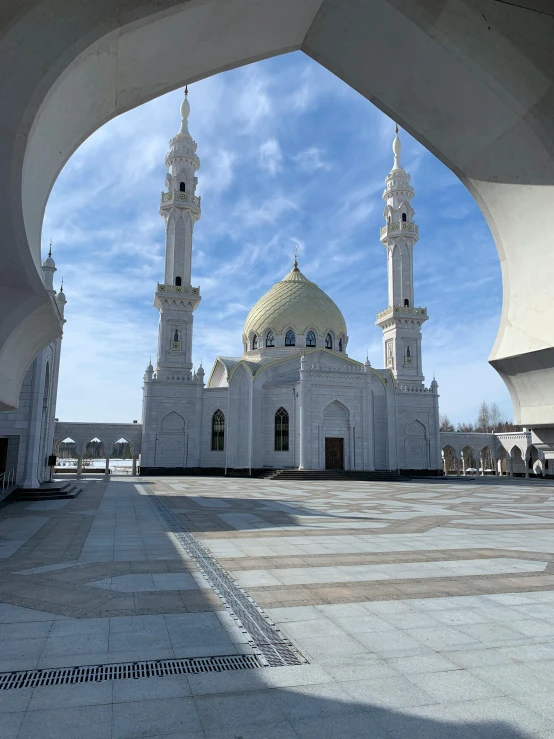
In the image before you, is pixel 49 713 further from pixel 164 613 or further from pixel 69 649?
pixel 164 613

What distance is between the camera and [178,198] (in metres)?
41.2

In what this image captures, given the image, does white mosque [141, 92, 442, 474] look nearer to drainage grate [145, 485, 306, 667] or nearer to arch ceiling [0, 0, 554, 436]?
drainage grate [145, 485, 306, 667]

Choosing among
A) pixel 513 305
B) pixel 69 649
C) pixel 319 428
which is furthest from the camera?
pixel 319 428

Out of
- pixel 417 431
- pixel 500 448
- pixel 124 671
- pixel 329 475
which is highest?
pixel 417 431

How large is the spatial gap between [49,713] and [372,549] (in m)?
6.66

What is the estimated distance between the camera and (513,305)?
2.97 m

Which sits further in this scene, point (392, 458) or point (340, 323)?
point (340, 323)

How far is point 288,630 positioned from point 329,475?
3095 cm

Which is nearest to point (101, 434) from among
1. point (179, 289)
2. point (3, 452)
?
point (179, 289)

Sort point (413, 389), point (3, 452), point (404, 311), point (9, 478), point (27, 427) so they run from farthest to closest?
point (404, 311), point (413, 389), point (3, 452), point (27, 427), point (9, 478)

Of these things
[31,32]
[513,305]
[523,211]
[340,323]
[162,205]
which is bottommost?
[513,305]

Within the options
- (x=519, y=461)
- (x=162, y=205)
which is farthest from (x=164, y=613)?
(x=519, y=461)

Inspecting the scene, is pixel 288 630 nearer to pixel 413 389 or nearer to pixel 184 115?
pixel 413 389

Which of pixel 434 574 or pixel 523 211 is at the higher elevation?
pixel 523 211
